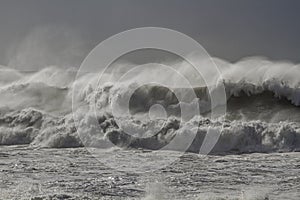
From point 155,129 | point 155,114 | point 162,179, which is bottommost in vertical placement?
point 162,179

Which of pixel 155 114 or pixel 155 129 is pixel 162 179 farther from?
pixel 155 114

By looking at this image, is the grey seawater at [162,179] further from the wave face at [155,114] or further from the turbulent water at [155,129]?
the wave face at [155,114]

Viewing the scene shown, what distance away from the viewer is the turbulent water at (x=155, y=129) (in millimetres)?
8117

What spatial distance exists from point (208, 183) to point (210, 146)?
510 centimetres

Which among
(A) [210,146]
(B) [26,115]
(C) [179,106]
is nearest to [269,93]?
(C) [179,106]

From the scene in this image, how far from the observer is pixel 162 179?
8562 mm

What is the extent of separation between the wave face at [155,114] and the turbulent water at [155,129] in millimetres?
30

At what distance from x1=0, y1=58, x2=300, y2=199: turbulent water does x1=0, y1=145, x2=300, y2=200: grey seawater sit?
0.02m

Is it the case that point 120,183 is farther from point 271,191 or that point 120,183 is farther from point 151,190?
point 271,191

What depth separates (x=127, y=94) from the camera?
1808 centimetres

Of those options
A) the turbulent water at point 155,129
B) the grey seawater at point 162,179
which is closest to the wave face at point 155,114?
the turbulent water at point 155,129

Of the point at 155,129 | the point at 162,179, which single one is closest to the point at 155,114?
the point at 155,129

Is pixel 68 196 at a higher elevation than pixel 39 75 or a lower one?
lower

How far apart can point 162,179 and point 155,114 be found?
7977 mm
